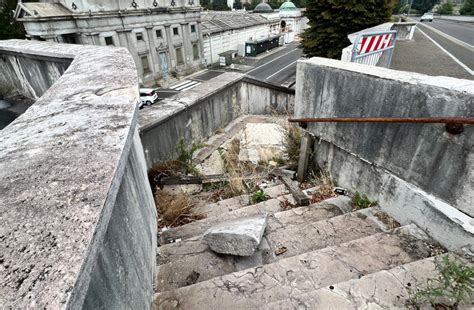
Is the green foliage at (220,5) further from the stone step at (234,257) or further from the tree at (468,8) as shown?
the stone step at (234,257)

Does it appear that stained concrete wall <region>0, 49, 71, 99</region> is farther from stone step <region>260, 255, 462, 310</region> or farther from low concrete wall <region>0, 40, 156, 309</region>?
stone step <region>260, 255, 462, 310</region>

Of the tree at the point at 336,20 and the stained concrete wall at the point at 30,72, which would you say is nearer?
the stained concrete wall at the point at 30,72

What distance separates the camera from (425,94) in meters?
2.13

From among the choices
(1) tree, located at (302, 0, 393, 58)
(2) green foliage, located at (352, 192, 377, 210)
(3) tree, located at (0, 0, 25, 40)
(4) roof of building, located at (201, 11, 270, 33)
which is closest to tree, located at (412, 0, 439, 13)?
(4) roof of building, located at (201, 11, 270, 33)

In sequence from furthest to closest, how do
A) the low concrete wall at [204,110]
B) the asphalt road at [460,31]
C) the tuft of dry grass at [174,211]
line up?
the asphalt road at [460,31] → the low concrete wall at [204,110] → the tuft of dry grass at [174,211]

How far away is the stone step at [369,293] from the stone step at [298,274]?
0.16m

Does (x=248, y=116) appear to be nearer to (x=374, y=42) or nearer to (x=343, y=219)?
(x=374, y=42)

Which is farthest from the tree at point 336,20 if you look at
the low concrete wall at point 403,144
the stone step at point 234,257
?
the stone step at point 234,257

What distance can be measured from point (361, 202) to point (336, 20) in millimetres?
8780

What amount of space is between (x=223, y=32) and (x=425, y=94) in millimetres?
31260

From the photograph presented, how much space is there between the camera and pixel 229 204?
337 centimetres

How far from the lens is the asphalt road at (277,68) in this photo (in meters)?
24.6

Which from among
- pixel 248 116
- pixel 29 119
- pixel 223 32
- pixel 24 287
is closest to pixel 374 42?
pixel 248 116

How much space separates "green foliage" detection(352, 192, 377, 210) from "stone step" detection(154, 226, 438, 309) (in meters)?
0.65
